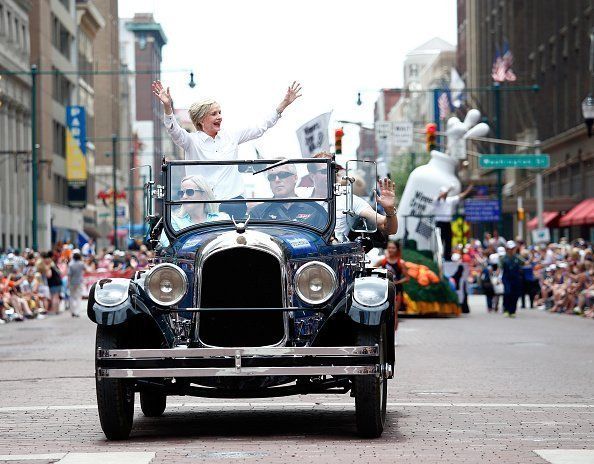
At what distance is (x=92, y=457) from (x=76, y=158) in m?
82.1

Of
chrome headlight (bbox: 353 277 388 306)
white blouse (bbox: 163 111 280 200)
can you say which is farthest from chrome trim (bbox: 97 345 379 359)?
white blouse (bbox: 163 111 280 200)

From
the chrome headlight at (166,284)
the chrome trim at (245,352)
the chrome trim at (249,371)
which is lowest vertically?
the chrome trim at (249,371)

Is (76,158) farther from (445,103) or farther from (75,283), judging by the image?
(75,283)

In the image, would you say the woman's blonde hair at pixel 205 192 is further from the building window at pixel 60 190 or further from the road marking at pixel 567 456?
the building window at pixel 60 190

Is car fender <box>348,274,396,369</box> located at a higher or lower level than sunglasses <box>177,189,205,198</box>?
lower

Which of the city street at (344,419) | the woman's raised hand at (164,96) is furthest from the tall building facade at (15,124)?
the woman's raised hand at (164,96)

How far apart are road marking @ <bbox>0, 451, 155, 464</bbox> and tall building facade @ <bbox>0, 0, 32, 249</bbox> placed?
199ft

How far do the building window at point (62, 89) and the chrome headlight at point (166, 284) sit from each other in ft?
266

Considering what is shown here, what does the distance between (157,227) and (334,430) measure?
206 cm

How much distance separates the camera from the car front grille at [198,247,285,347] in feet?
35.3

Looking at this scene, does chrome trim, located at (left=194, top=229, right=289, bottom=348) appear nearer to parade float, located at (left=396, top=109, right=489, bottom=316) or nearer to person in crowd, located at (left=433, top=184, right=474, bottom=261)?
parade float, located at (left=396, top=109, right=489, bottom=316)

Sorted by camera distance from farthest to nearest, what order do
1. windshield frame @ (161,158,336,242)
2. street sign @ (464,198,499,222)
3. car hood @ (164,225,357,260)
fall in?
street sign @ (464,198,499,222) < windshield frame @ (161,158,336,242) < car hood @ (164,225,357,260)

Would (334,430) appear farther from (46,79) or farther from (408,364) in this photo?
(46,79)

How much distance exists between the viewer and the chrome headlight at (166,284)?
1079cm
